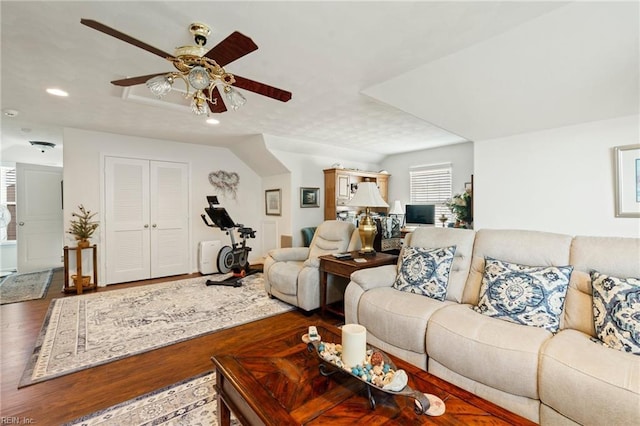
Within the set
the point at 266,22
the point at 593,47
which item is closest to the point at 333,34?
the point at 266,22

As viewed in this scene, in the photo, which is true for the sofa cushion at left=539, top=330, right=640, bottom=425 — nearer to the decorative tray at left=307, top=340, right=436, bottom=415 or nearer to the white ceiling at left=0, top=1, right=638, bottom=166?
the decorative tray at left=307, top=340, right=436, bottom=415

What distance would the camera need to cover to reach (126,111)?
137 inches

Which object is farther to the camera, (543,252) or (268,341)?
(543,252)

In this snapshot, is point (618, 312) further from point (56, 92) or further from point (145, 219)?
point (145, 219)

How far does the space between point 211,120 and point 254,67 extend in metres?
1.80

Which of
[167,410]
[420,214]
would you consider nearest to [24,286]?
[167,410]

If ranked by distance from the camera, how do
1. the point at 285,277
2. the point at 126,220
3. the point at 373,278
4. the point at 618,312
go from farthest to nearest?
the point at 126,220 < the point at 285,277 < the point at 373,278 < the point at 618,312

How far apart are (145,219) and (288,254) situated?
8.97 feet

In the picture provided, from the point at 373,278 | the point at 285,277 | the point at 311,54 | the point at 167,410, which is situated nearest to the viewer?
the point at 167,410

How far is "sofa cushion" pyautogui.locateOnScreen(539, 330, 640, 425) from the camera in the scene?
46.3 inches

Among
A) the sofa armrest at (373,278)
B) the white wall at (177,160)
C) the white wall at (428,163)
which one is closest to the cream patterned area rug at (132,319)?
the white wall at (177,160)

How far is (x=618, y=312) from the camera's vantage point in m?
1.49

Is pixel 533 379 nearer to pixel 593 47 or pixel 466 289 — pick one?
pixel 466 289

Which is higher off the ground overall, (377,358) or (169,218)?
(169,218)
